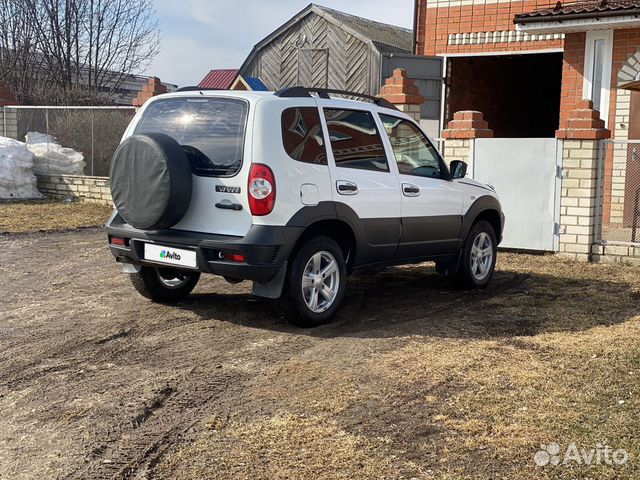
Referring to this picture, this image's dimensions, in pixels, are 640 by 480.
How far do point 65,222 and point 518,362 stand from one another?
9884 millimetres

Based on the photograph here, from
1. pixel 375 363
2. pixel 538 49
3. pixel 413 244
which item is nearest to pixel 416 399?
pixel 375 363

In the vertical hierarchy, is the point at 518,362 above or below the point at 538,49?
below

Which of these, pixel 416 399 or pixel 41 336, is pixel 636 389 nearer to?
pixel 416 399

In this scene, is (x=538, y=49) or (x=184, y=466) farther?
(x=538, y=49)

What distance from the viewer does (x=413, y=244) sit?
283 inches

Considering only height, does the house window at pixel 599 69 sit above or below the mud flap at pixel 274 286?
above

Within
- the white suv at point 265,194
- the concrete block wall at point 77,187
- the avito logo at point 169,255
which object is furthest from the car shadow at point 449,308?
the concrete block wall at point 77,187

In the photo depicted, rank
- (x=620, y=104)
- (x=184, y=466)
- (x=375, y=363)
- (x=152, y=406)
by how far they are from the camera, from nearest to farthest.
Answer: (x=184, y=466) < (x=152, y=406) < (x=375, y=363) < (x=620, y=104)

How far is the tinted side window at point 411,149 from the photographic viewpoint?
7074mm

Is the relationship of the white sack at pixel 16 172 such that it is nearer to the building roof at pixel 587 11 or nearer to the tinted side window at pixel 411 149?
the building roof at pixel 587 11

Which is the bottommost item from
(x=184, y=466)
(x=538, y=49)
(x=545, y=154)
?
(x=184, y=466)

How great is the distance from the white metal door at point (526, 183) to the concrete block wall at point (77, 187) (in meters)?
8.11

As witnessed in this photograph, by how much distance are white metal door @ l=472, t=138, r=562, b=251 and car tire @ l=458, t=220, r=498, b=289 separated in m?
2.64

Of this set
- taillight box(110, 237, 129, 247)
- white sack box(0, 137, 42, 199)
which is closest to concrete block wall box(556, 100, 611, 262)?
taillight box(110, 237, 129, 247)
